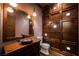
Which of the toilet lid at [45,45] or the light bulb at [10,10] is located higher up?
the light bulb at [10,10]

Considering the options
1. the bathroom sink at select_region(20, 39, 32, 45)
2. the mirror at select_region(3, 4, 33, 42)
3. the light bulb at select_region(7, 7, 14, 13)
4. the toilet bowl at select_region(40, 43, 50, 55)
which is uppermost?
the light bulb at select_region(7, 7, 14, 13)

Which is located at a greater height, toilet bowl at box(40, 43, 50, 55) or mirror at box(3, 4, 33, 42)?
mirror at box(3, 4, 33, 42)

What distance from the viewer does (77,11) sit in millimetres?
1601

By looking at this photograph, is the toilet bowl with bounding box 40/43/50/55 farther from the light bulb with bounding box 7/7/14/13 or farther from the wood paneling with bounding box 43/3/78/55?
the light bulb with bounding box 7/7/14/13

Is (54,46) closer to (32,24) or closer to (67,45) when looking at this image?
(67,45)

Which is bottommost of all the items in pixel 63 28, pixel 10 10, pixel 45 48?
pixel 45 48

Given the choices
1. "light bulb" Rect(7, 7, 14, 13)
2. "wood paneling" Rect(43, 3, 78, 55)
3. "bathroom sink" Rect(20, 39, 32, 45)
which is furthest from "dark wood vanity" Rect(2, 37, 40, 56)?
"light bulb" Rect(7, 7, 14, 13)

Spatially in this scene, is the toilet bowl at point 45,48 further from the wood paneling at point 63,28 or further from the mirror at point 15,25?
the mirror at point 15,25

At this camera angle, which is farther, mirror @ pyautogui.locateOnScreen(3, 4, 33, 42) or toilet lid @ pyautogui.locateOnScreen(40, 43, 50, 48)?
toilet lid @ pyautogui.locateOnScreen(40, 43, 50, 48)

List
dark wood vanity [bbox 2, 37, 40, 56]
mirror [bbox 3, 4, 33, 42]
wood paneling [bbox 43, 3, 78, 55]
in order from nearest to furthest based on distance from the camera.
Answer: dark wood vanity [bbox 2, 37, 40, 56], mirror [bbox 3, 4, 33, 42], wood paneling [bbox 43, 3, 78, 55]

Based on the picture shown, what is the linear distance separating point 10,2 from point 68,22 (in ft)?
3.36

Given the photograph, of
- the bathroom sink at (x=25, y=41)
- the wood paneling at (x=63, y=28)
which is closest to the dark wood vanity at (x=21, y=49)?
the bathroom sink at (x=25, y=41)

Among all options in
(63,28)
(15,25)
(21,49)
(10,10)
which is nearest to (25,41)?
(21,49)

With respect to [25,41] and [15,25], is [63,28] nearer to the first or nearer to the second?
[25,41]
